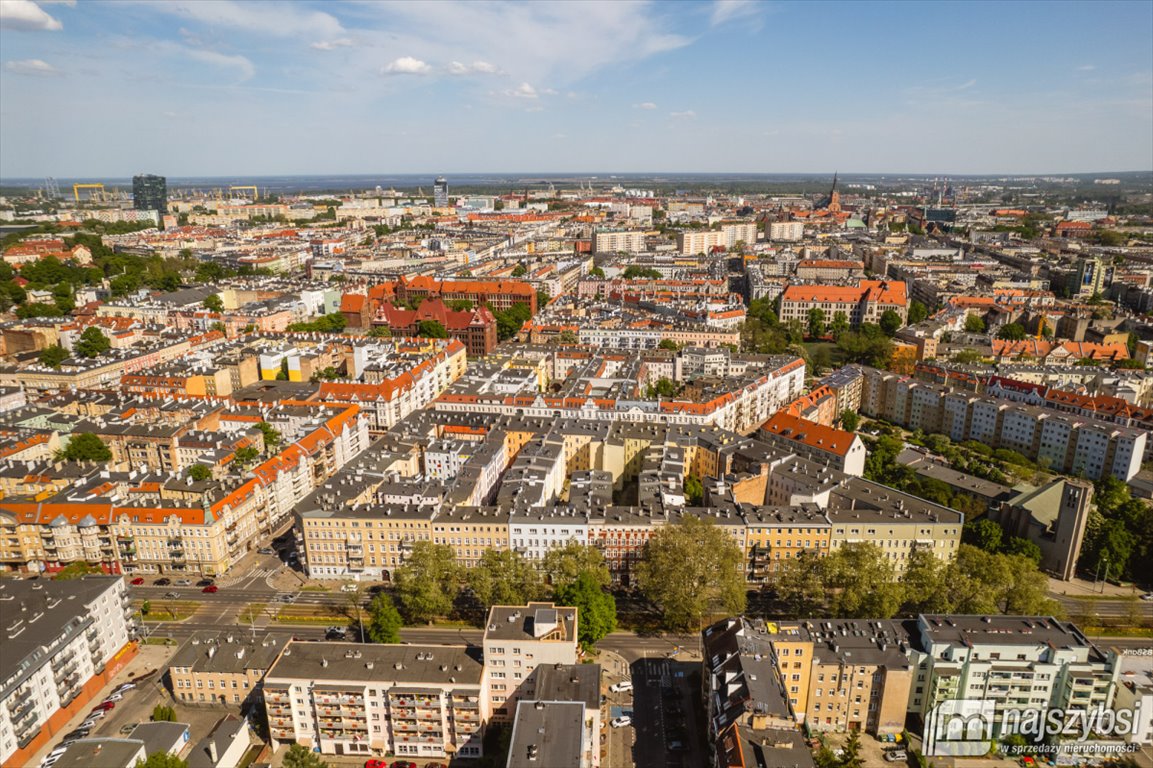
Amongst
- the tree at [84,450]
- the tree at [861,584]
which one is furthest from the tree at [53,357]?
the tree at [861,584]

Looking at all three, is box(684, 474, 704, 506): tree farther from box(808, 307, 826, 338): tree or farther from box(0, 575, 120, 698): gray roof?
box(808, 307, 826, 338): tree

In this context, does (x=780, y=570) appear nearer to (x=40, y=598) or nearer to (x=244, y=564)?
(x=244, y=564)

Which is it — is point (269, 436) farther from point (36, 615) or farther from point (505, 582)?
point (505, 582)

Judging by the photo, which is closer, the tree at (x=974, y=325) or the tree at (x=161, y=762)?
the tree at (x=161, y=762)

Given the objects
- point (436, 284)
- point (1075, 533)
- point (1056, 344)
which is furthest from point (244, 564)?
point (1056, 344)

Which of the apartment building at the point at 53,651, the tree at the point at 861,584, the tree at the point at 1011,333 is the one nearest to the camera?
the apartment building at the point at 53,651

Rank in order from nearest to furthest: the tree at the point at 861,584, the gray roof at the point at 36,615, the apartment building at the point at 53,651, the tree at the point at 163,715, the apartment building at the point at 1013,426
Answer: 1. the apartment building at the point at 53,651
2. the gray roof at the point at 36,615
3. the tree at the point at 163,715
4. the tree at the point at 861,584
5. the apartment building at the point at 1013,426

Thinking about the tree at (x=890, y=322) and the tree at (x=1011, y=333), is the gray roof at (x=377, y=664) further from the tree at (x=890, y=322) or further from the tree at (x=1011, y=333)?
the tree at (x=1011, y=333)
